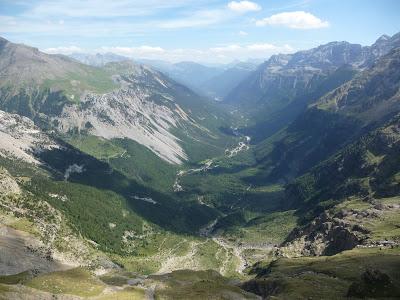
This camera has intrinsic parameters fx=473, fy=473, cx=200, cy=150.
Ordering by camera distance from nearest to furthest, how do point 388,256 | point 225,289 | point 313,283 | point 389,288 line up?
1. point 389,288
2. point 313,283
3. point 225,289
4. point 388,256

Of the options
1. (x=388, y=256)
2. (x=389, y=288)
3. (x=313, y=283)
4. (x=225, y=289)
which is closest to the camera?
(x=389, y=288)

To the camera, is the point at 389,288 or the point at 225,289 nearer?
the point at 389,288

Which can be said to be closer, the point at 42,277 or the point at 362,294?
the point at 362,294

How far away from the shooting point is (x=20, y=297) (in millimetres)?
134875

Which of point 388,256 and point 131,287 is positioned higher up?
point 388,256

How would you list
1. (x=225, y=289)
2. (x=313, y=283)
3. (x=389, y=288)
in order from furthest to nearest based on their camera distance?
(x=225, y=289) → (x=313, y=283) → (x=389, y=288)

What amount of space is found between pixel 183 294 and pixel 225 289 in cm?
1563

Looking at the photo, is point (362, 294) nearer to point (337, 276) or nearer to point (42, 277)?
point (337, 276)

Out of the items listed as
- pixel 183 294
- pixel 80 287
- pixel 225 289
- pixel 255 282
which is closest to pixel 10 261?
pixel 80 287

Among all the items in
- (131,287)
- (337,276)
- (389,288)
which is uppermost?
(389,288)

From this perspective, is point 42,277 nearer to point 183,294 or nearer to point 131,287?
point 131,287

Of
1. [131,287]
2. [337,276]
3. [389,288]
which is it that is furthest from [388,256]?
[131,287]

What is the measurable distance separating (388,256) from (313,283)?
44156 mm

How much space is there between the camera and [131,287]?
179000 mm
